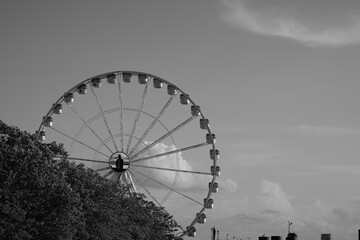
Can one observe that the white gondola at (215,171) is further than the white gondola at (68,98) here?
Yes

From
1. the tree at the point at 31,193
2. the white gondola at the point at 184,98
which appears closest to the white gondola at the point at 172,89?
the white gondola at the point at 184,98

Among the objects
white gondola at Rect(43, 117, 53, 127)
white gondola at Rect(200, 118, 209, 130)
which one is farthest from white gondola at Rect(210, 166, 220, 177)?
white gondola at Rect(43, 117, 53, 127)

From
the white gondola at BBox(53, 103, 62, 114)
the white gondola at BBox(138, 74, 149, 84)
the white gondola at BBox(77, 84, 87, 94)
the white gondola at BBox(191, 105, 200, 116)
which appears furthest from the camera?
the white gondola at BBox(191, 105, 200, 116)

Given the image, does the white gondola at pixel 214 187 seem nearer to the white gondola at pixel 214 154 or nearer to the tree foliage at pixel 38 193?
the white gondola at pixel 214 154

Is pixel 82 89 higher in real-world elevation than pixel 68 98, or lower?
higher

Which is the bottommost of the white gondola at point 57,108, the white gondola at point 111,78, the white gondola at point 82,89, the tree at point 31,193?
the tree at point 31,193

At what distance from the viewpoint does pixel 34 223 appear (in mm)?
62844

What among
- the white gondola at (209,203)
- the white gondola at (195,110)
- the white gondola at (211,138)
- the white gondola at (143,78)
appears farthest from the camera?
the white gondola at (211,138)

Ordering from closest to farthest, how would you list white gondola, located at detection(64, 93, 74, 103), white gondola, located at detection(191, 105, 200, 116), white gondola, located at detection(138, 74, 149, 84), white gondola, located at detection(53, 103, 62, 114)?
1. white gondola, located at detection(53, 103, 62, 114)
2. white gondola, located at detection(64, 93, 74, 103)
3. white gondola, located at detection(138, 74, 149, 84)
4. white gondola, located at detection(191, 105, 200, 116)

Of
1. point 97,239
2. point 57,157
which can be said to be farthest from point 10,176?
point 97,239

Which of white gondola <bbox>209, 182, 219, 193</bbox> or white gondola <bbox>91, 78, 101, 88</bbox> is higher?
white gondola <bbox>91, 78, 101, 88</bbox>

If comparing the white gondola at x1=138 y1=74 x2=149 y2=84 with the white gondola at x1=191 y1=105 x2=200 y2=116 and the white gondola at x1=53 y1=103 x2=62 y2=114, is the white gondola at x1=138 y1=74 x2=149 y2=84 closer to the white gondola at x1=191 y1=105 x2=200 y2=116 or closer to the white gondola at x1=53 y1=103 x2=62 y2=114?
the white gondola at x1=191 y1=105 x2=200 y2=116

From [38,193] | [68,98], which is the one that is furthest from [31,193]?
[68,98]

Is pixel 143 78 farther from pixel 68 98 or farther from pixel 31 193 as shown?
pixel 31 193
